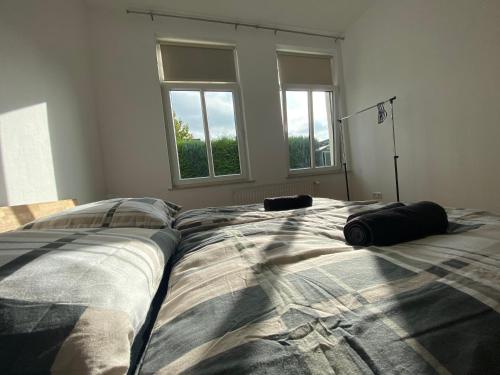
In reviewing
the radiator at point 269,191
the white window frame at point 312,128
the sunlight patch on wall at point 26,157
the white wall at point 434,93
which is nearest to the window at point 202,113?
the radiator at point 269,191

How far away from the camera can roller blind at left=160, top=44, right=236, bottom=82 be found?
10.2 ft

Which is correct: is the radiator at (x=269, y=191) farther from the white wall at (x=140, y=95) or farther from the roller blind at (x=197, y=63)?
the roller blind at (x=197, y=63)

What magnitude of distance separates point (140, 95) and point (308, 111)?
2.39 m

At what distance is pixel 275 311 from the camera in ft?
1.44

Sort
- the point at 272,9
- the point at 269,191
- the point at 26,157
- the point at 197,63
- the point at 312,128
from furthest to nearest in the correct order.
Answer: the point at 312,128, the point at 269,191, the point at 197,63, the point at 272,9, the point at 26,157

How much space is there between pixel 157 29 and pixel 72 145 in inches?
71.3

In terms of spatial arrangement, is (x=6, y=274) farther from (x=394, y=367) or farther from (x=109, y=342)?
(x=394, y=367)

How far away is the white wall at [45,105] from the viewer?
55.9 inches

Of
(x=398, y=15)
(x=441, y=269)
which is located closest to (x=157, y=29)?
(x=398, y=15)

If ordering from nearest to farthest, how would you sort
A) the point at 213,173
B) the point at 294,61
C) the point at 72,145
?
the point at 72,145 < the point at 213,173 < the point at 294,61

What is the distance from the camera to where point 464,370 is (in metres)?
0.30

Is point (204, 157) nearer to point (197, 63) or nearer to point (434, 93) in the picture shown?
point (197, 63)

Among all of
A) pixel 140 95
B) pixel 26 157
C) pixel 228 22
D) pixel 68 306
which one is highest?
pixel 228 22

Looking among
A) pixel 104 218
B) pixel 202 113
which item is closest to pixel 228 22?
pixel 202 113
